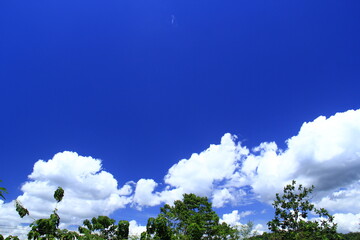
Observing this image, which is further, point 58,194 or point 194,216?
point 194,216

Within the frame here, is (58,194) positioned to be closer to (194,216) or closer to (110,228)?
(110,228)

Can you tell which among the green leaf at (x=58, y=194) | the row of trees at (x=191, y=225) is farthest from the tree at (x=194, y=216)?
the green leaf at (x=58, y=194)

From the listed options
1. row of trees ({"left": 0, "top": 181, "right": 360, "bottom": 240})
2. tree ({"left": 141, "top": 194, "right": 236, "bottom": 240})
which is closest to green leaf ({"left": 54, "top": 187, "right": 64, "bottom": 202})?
row of trees ({"left": 0, "top": 181, "right": 360, "bottom": 240})

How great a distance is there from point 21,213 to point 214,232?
3373cm

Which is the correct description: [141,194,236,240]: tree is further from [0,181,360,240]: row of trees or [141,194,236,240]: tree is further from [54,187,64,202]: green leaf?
[54,187,64,202]: green leaf

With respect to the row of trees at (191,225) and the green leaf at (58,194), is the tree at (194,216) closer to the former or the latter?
the row of trees at (191,225)

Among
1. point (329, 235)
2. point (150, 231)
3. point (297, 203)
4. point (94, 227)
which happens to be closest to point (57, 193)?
point (150, 231)

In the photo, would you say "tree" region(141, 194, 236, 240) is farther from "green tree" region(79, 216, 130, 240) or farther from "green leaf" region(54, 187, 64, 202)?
"green leaf" region(54, 187, 64, 202)

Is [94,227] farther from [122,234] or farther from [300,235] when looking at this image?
[300,235]

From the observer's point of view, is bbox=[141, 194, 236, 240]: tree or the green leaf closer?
the green leaf

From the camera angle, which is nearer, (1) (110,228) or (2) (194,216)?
(1) (110,228)

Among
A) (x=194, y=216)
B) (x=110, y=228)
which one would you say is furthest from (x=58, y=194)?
(x=194, y=216)

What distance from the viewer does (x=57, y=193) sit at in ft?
53.3

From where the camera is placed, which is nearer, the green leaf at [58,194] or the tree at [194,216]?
the green leaf at [58,194]
